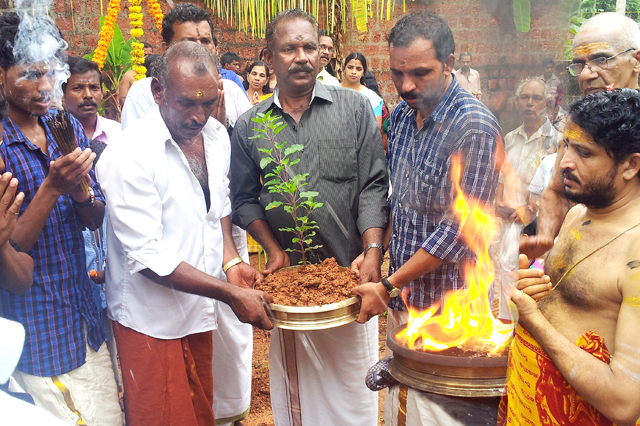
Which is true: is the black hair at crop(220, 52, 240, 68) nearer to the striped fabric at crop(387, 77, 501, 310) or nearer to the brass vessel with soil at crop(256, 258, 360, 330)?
the striped fabric at crop(387, 77, 501, 310)

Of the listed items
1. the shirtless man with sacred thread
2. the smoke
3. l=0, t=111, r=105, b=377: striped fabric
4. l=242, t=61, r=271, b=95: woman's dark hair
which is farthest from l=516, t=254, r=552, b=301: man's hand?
l=242, t=61, r=271, b=95: woman's dark hair

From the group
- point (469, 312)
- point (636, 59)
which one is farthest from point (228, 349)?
point (636, 59)

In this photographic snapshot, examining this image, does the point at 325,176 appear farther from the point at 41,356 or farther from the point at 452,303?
the point at 41,356

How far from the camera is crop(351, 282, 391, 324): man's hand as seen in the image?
291 cm

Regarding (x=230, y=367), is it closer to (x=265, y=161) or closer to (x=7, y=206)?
(x=265, y=161)

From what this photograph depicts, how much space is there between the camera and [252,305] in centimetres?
288

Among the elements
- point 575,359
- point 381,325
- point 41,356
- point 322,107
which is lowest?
point 381,325

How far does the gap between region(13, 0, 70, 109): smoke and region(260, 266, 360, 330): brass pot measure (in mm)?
1779

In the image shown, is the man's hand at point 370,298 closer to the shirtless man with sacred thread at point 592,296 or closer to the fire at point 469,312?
the fire at point 469,312

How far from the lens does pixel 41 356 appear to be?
281 cm

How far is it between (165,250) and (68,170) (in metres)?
0.64

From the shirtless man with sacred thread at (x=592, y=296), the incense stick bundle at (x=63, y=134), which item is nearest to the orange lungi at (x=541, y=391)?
the shirtless man with sacred thread at (x=592, y=296)

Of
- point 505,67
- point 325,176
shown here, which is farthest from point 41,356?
point 505,67

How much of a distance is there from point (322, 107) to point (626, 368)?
7.74 feet
